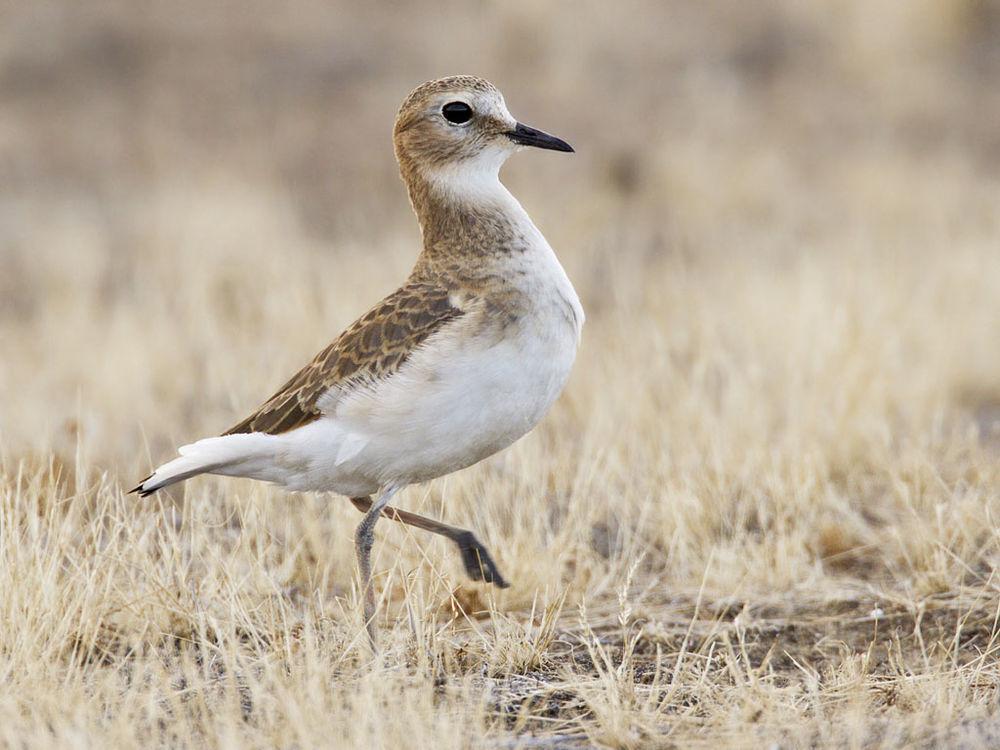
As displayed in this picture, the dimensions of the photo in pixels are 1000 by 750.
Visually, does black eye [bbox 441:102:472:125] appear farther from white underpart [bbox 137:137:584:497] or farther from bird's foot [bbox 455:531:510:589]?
bird's foot [bbox 455:531:510:589]

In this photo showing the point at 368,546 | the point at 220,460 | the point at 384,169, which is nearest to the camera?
the point at 220,460

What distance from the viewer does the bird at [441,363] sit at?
15.0 feet

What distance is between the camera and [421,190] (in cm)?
522

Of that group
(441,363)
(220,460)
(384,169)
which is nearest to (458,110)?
(441,363)

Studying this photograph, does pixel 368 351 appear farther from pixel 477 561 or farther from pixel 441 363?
pixel 477 561

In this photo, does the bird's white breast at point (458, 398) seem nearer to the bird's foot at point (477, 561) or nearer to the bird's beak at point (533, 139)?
the bird's foot at point (477, 561)

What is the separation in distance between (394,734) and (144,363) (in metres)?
5.73

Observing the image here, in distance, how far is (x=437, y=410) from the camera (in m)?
4.55

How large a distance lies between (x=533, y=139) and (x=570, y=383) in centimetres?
324

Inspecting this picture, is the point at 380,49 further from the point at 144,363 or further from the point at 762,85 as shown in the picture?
the point at 144,363

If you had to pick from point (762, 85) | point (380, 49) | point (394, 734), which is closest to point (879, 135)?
point (762, 85)

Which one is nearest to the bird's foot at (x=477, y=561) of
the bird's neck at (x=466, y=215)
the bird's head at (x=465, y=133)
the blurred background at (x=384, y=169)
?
the bird's neck at (x=466, y=215)

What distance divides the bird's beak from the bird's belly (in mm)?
734

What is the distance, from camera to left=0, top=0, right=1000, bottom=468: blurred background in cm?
955
